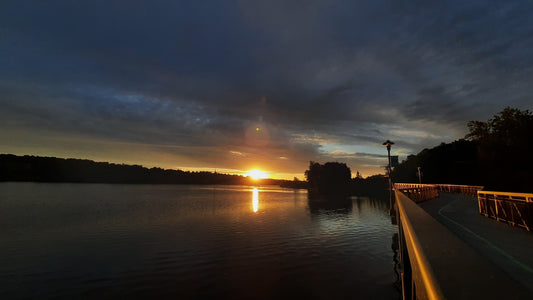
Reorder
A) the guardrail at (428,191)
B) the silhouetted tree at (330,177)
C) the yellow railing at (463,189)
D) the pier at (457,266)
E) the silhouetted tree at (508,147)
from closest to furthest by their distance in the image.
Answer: the pier at (457,266)
the guardrail at (428,191)
the yellow railing at (463,189)
the silhouetted tree at (508,147)
the silhouetted tree at (330,177)

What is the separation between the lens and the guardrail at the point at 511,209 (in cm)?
1102

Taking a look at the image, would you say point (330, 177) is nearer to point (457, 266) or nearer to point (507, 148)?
point (507, 148)

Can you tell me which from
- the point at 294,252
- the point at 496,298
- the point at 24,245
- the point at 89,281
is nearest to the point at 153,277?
the point at 89,281

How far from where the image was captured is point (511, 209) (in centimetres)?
1227

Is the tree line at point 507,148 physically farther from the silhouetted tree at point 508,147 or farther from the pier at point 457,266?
the pier at point 457,266

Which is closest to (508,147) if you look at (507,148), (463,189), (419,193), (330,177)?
(507,148)

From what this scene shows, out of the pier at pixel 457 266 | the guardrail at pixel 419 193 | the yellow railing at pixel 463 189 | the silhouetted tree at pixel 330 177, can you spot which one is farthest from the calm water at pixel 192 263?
the silhouetted tree at pixel 330 177

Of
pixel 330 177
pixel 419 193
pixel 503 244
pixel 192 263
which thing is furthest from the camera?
pixel 330 177

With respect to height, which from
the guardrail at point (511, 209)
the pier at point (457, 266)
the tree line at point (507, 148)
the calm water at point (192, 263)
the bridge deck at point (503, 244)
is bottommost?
the calm water at point (192, 263)

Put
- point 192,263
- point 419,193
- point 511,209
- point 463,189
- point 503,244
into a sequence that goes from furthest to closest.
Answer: point 463,189
point 419,193
point 192,263
point 511,209
point 503,244

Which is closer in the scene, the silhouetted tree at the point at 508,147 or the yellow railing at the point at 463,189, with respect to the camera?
the yellow railing at the point at 463,189

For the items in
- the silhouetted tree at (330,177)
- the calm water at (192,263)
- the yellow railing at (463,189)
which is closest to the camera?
the calm water at (192,263)

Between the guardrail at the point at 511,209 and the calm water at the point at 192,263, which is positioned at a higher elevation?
the guardrail at the point at 511,209

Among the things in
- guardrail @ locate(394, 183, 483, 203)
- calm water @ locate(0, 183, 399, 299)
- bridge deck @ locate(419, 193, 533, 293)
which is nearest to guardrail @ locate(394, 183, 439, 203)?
guardrail @ locate(394, 183, 483, 203)
